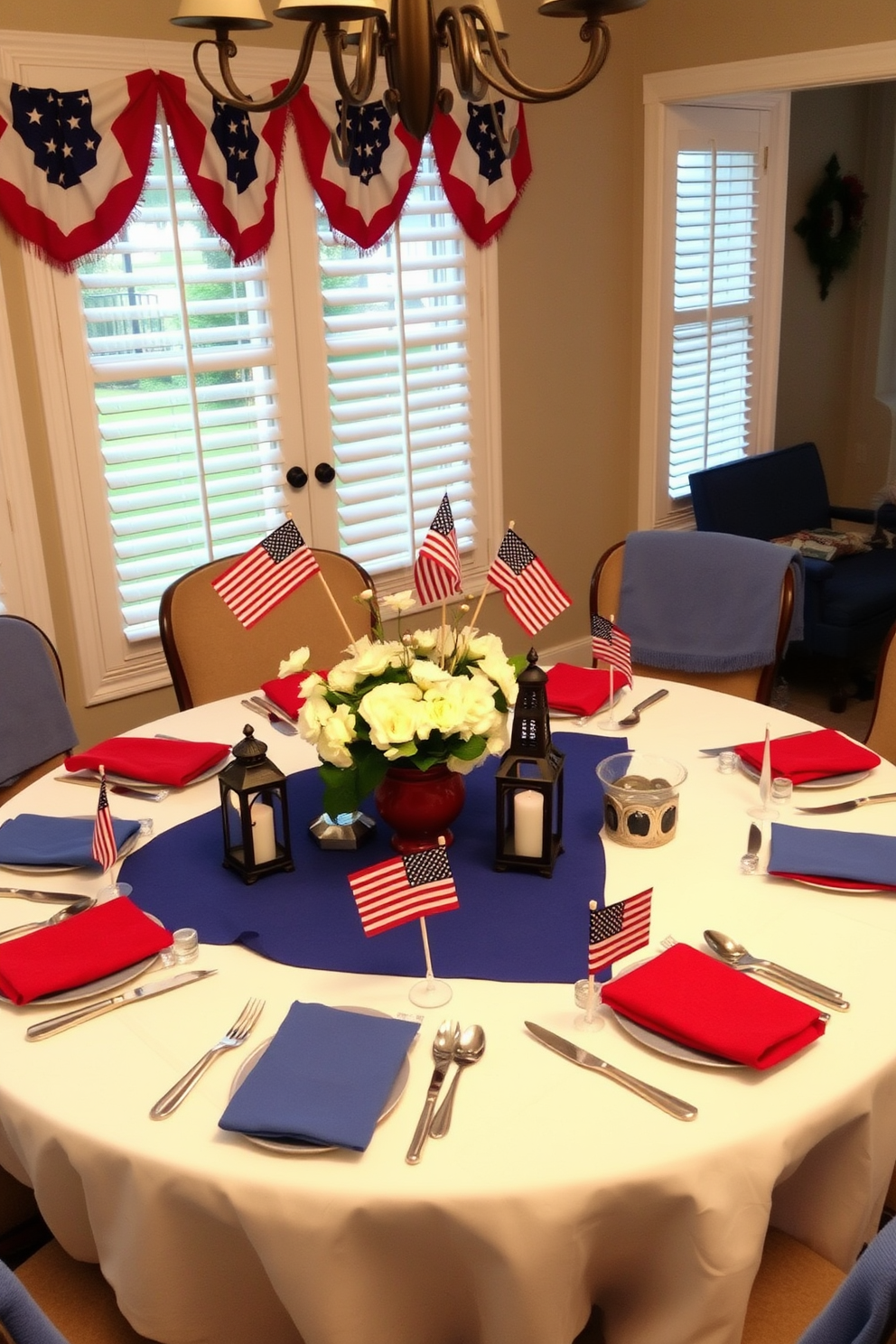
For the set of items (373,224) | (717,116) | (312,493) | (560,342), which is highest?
(717,116)

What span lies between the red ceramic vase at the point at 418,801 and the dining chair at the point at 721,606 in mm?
1077

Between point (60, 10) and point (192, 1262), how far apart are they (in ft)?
10.1

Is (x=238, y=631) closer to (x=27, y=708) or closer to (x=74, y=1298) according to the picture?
(x=27, y=708)

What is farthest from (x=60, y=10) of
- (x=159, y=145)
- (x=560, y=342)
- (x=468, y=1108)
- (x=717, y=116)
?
(x=468, y=1108)

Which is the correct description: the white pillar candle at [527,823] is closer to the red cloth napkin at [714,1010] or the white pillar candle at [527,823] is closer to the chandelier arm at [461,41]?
the red cloth napkin at [714,1010]

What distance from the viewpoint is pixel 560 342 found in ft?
14.9

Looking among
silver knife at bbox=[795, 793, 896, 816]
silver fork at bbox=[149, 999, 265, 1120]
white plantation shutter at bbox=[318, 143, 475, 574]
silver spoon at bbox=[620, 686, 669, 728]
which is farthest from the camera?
white plantation shutter at bbox=[318, 143, 475, 574]

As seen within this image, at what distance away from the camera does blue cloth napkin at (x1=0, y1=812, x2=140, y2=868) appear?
75.1 inches

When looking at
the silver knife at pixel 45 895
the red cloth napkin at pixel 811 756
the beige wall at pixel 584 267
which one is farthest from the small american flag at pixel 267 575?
the beige wall at pixel 584 267

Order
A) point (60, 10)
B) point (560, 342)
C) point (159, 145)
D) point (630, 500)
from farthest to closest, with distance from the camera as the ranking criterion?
1. point (630, 500)
2. point (560, 342)
3. point (159, 145)
4. point (60, 10)

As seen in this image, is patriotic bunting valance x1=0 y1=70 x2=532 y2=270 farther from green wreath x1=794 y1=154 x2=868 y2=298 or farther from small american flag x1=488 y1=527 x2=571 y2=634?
green wreath x1=794 y1=154 x2=868 y2=298

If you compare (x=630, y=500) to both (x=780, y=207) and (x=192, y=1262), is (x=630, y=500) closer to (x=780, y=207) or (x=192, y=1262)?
(x=780, y=207)

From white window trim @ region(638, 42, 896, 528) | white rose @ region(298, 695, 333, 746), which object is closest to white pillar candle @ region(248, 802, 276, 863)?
white rose @ region(298, 695, 333, 746)

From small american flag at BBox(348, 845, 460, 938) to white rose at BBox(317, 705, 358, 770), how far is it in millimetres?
301
